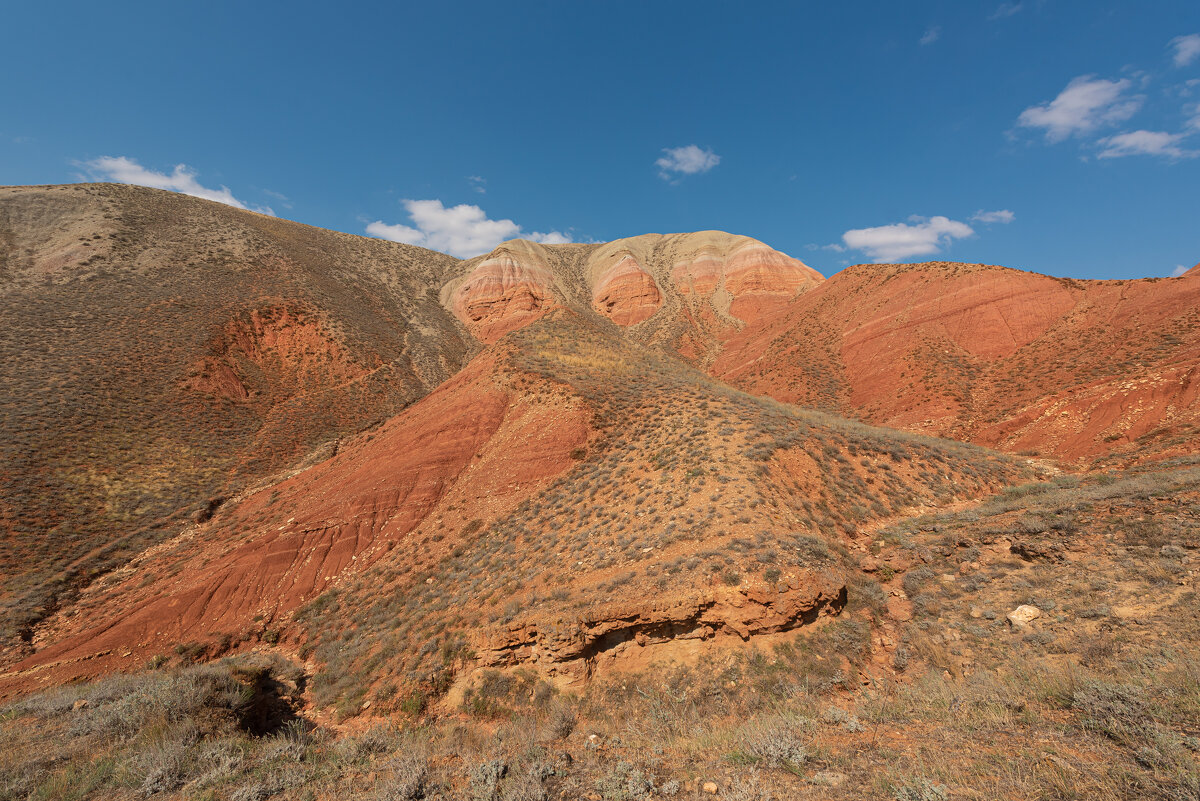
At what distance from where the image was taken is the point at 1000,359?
29.8 meters

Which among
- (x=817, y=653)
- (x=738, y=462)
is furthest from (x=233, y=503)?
(x=817, y=653)

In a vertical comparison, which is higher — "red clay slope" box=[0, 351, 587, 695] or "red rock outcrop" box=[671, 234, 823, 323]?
"red rock outcrop" box=[671, 234, 823, 323]

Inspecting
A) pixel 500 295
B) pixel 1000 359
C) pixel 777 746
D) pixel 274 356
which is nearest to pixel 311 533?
pixel 777 746

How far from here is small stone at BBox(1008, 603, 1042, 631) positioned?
7883mm

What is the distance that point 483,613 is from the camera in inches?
456

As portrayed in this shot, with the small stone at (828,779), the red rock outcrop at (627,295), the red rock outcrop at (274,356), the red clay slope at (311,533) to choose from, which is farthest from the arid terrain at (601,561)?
the red rock outcrop at (627,295)

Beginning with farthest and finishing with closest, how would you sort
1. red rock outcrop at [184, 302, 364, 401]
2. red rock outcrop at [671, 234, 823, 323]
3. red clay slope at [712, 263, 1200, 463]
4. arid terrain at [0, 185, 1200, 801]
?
red rock outcrop at [671, 234, 823, 323]
red rock outcrop at [184, 302, 364, 401]
red clay slope at [712, 263, 1200, 463]
arid terrain at [0, 185, 1200, 801]

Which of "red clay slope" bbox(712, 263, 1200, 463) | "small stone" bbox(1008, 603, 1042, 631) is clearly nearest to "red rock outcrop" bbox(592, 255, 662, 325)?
"red clay slope" bbox(712, 263, 1200, 463)

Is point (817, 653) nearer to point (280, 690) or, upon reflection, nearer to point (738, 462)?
point (738, 462)

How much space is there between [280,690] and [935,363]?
3937 centimetres

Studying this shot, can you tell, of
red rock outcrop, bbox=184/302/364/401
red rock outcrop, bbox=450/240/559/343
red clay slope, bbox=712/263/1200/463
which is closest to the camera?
red clay slope, bbox=712/263/1200/463

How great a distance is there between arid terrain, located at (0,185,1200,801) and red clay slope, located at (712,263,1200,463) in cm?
25

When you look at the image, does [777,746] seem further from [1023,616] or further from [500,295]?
[500,295]

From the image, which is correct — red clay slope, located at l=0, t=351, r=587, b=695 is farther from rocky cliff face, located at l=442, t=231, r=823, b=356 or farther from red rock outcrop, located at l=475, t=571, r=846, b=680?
rocky cliff face, located at l=442, t=231, r=823, b=356
